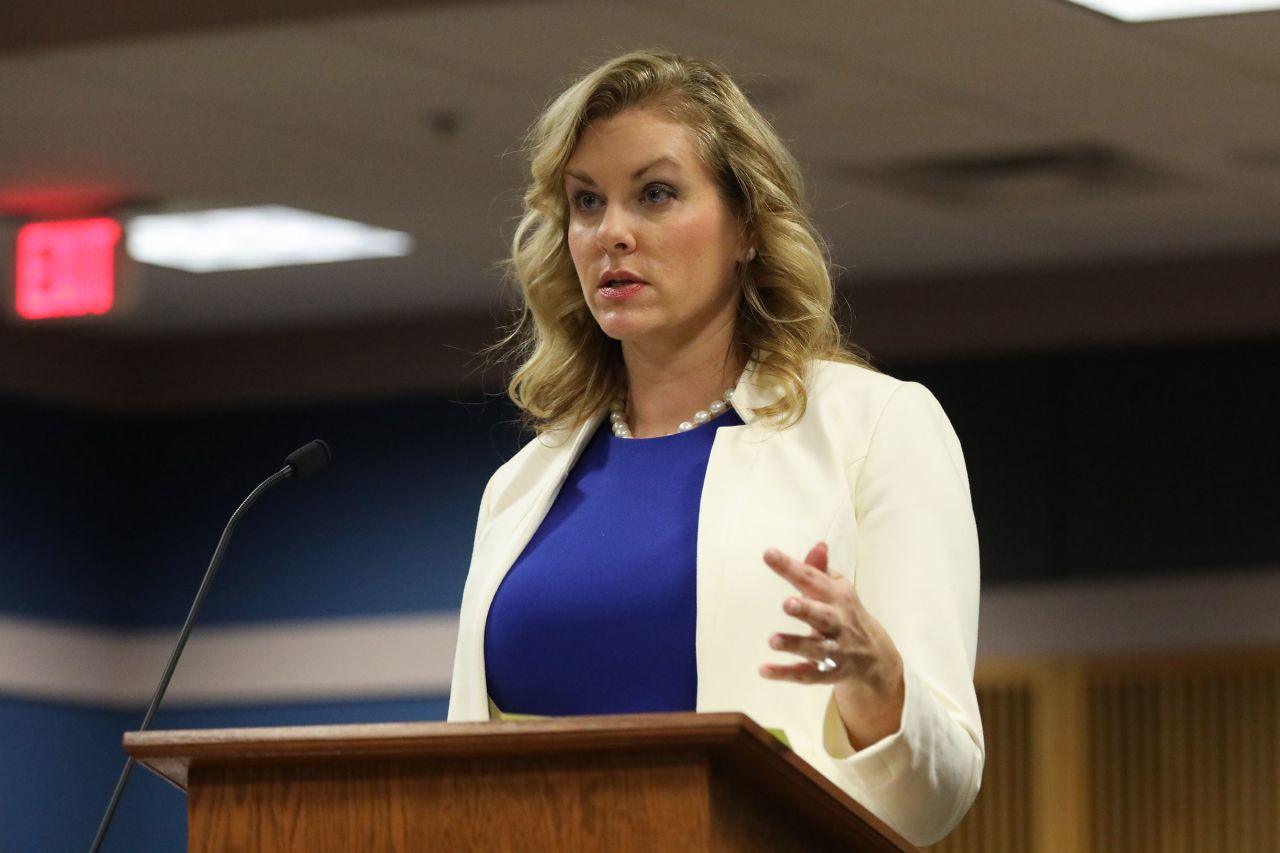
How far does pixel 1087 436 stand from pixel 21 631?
399cm

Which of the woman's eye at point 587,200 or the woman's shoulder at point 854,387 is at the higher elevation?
the woman's eye at point 587,200

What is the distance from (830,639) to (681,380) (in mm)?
664

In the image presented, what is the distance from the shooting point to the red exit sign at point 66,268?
19.5 ft

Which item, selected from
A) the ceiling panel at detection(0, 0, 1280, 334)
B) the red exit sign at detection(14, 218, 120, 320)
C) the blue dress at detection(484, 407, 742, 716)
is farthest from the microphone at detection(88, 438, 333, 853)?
the red exit sign at detection(14, 218, 120, 320)

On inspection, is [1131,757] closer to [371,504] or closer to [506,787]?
[371,504]

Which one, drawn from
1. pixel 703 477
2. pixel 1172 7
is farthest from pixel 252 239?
pixel 703 477

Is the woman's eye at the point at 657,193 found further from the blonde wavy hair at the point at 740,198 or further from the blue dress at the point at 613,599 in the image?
the blue dress at the point at 613,599

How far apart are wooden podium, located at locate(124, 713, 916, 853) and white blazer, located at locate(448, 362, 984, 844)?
0.43 feet

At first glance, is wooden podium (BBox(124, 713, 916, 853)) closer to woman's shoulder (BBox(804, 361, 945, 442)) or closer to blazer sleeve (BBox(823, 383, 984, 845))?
blazer sleeve (BBox(823, 383, 984, 845))

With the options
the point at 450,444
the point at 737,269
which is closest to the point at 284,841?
the point at 737,269

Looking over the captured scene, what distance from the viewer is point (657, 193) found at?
6.79 feet

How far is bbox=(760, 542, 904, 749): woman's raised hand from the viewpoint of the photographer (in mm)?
1454

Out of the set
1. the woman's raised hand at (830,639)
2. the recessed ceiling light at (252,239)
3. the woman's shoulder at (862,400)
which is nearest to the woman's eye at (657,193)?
the woman's shoulder at (862,400)

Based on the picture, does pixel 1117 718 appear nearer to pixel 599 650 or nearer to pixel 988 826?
pixel 988 826
